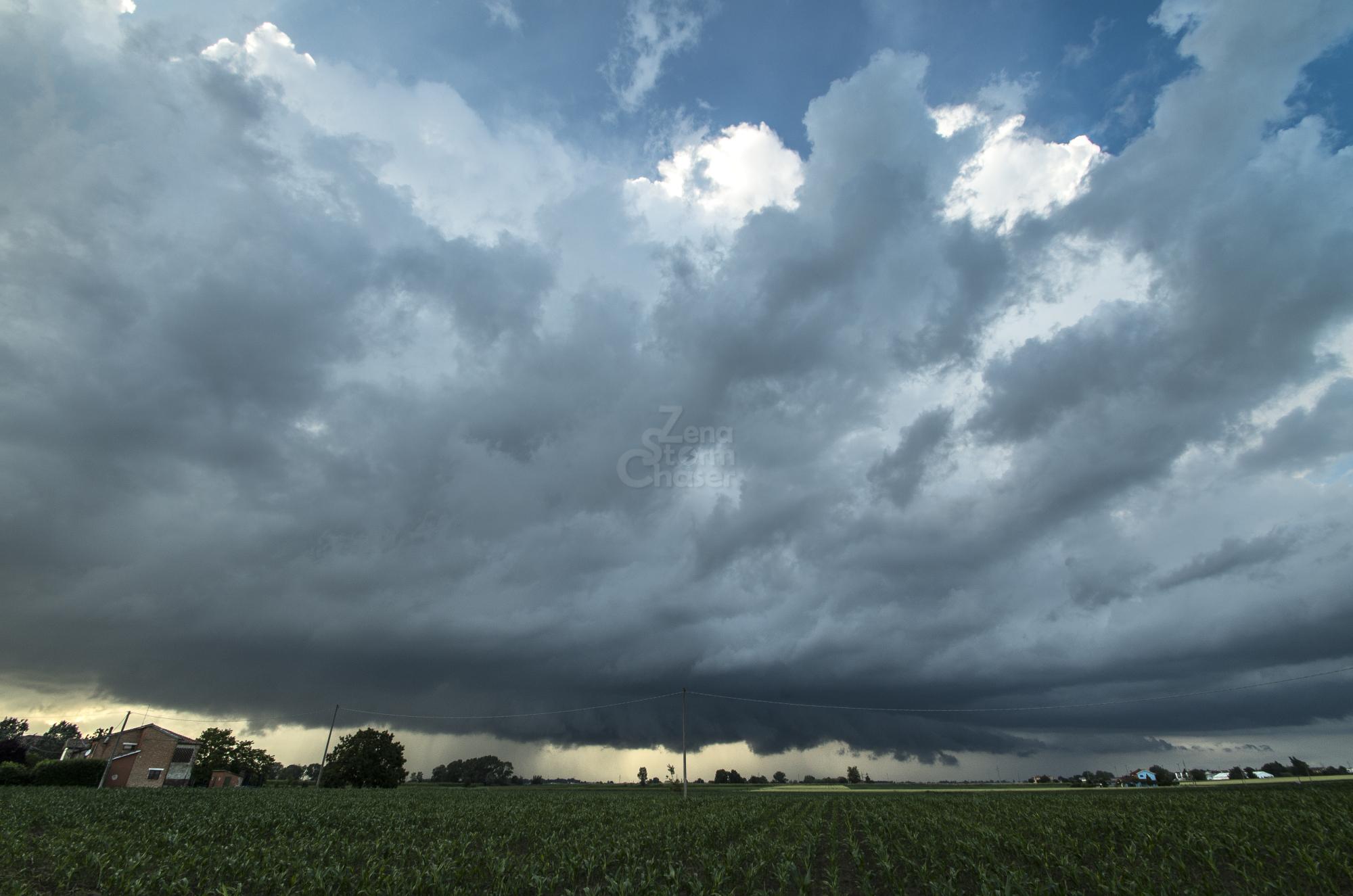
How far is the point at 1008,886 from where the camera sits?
1862cm

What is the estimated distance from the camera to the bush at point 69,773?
81.8m

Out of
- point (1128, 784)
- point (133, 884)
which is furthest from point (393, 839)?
point (1128, 784)

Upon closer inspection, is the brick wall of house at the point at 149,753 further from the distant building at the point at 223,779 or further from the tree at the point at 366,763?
the tree at the point at 366,763

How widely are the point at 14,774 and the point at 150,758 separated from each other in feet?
97.4

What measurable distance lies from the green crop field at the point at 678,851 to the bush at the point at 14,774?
60.0 meters

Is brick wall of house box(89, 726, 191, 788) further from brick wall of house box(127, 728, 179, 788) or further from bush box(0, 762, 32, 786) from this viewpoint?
bush box(0, 762, 32, 786)

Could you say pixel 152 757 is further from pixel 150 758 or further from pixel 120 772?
pixel 120 772

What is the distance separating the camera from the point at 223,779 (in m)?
116

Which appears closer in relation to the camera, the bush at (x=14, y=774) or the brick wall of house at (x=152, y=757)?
the bush at (x=14, y=774)

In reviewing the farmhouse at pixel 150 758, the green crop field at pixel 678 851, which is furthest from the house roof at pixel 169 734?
the green crop field at pixel 678 851

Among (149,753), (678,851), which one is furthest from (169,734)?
(678,851)

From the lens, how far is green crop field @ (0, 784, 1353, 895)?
20406mm

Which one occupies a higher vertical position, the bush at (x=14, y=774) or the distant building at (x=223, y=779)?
the bush at (x=14, y=774)

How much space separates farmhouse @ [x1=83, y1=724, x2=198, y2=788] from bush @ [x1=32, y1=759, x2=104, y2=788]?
11164 millimetres
